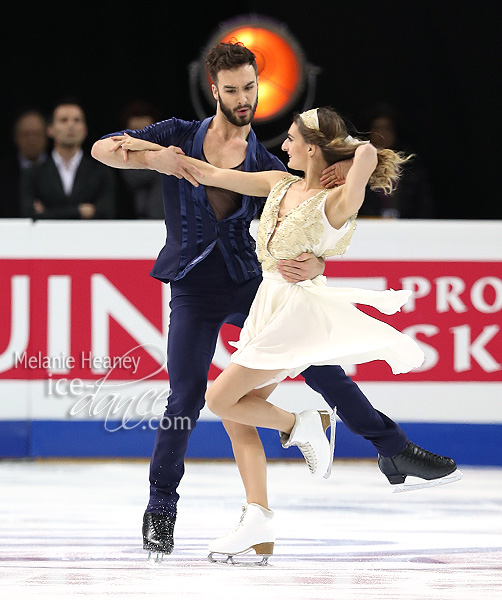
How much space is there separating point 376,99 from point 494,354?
2.97 m

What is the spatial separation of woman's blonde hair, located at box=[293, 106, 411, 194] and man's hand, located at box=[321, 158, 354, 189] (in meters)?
0.02

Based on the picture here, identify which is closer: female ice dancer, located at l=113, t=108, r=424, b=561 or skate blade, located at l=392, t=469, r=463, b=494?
female ice dancer, located at l=113, t=108, r=424, b=561

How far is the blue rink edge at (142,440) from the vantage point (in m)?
5.25

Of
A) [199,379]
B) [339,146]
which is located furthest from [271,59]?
[199,379]

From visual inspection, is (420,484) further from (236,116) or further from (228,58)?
(228,58)

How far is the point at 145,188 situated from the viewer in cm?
586

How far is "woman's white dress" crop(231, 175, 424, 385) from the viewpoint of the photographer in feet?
10.9

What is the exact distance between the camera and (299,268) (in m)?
3.37

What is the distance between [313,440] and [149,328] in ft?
6.28

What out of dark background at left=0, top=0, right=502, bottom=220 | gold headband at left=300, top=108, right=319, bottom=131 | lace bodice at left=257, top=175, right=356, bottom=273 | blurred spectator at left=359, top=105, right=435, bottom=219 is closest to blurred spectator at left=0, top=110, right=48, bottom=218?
dark background at left=0, top=0, right=502, bottom=220

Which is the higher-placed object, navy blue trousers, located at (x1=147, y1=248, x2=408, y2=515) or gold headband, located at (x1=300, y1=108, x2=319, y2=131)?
gold headband, located at (x1=300, y1=108, x2=319, y2=131)

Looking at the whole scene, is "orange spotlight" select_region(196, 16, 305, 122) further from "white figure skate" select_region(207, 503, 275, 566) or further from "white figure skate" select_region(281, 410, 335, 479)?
"white figure skate" select_region(207, 503, 275, 566)

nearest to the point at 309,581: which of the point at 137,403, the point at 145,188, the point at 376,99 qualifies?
the point at 137,403

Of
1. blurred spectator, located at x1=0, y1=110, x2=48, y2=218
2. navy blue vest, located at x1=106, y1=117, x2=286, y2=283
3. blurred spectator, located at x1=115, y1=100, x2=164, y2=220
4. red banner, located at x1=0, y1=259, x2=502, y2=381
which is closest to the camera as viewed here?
navy blue vest, located at x1=106, y1=117, x2=286, y2=283
